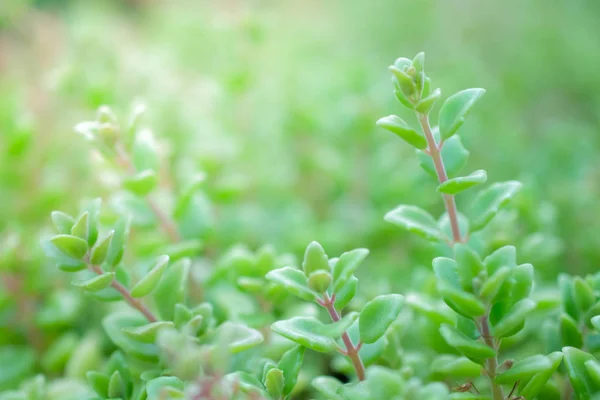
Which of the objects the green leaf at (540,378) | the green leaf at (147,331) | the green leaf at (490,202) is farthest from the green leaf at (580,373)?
the green leaf at (147,331)

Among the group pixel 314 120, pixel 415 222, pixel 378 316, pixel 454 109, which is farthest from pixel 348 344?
pixel 314 120

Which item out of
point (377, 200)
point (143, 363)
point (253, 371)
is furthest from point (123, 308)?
point (377, 200)

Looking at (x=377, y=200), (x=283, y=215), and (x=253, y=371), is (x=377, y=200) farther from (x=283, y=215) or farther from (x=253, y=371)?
(x=253, y=371)

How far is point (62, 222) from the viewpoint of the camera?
0.56 meters

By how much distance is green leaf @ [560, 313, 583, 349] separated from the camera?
57 cm

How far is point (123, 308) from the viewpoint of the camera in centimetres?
87

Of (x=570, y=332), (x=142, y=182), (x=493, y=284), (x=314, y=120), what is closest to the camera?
(x=493, y=284)

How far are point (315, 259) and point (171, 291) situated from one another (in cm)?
18

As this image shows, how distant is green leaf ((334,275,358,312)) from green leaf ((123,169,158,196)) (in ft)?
0.94

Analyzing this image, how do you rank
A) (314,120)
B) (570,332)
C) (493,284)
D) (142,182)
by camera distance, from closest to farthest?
(493,284) < (570,332) < (142,182) < (314,120)

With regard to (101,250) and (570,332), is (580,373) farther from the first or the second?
(101,250)

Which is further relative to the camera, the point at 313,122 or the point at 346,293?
the point at 313,122

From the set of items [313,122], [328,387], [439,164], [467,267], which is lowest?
[328,387]

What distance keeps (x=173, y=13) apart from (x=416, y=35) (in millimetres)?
793
